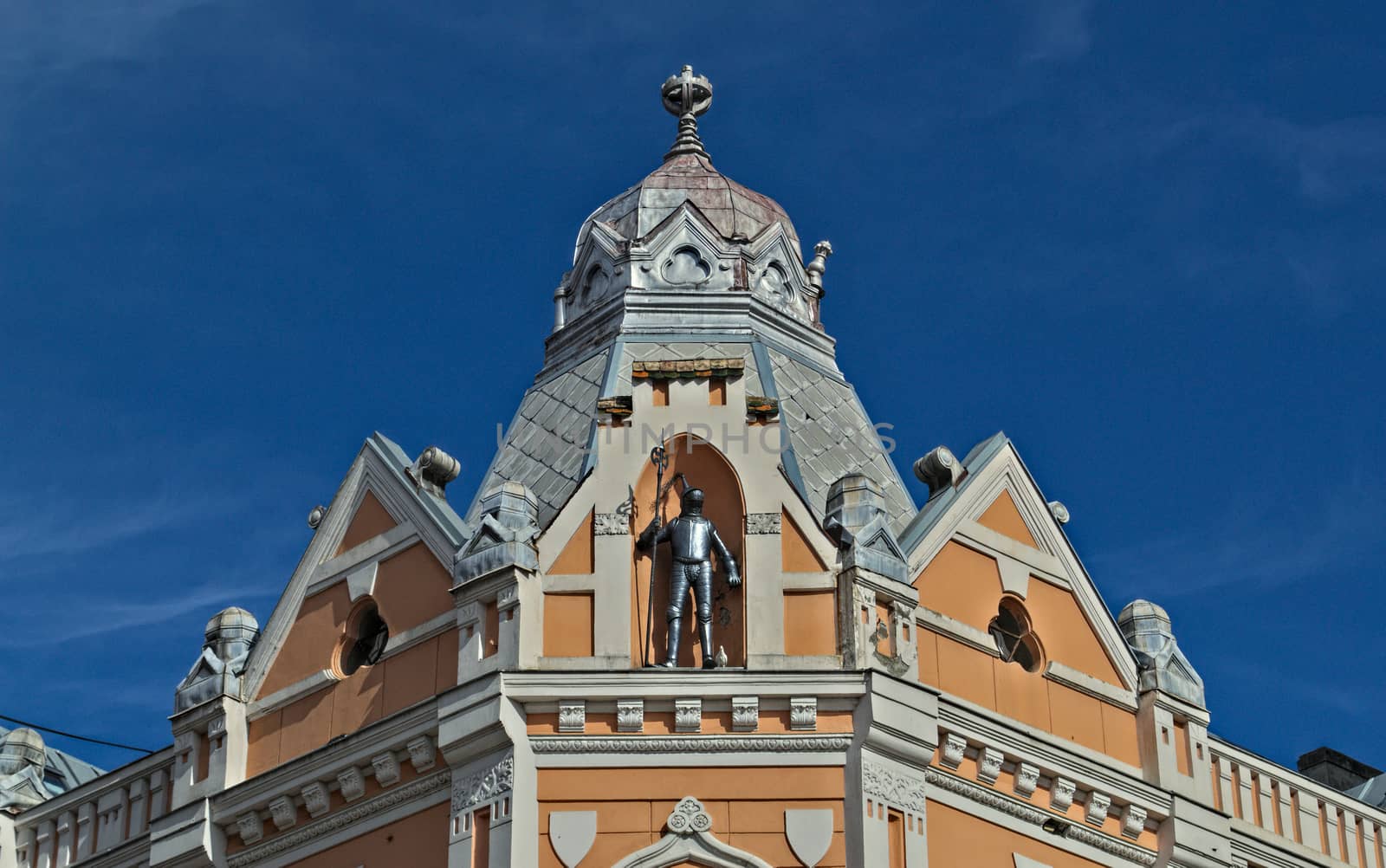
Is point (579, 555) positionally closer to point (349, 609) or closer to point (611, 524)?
point (611, 524)

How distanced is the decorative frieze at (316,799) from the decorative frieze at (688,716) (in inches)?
184

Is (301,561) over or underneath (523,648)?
over

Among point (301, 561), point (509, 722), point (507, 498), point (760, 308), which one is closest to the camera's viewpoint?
point (509, 722)

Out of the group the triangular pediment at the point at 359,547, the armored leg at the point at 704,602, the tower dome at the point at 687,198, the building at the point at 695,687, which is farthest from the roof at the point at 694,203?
the armored leg at the point at 704,602

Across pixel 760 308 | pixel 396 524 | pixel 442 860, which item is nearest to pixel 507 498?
pixel 396 524

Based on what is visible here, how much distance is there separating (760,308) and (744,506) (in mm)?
6382

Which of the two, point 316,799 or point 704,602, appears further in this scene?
point 316,799

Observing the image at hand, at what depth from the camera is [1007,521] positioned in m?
33.7

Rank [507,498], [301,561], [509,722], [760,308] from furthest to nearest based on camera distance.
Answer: [760,308] → [301,561] → [507,498] → [509,722]

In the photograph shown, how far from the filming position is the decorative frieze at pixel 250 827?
106ft

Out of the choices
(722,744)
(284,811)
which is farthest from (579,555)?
(284,811)

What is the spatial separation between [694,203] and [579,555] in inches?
335

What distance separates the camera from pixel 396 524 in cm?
3322

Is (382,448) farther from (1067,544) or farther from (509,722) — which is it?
(1067,544)
